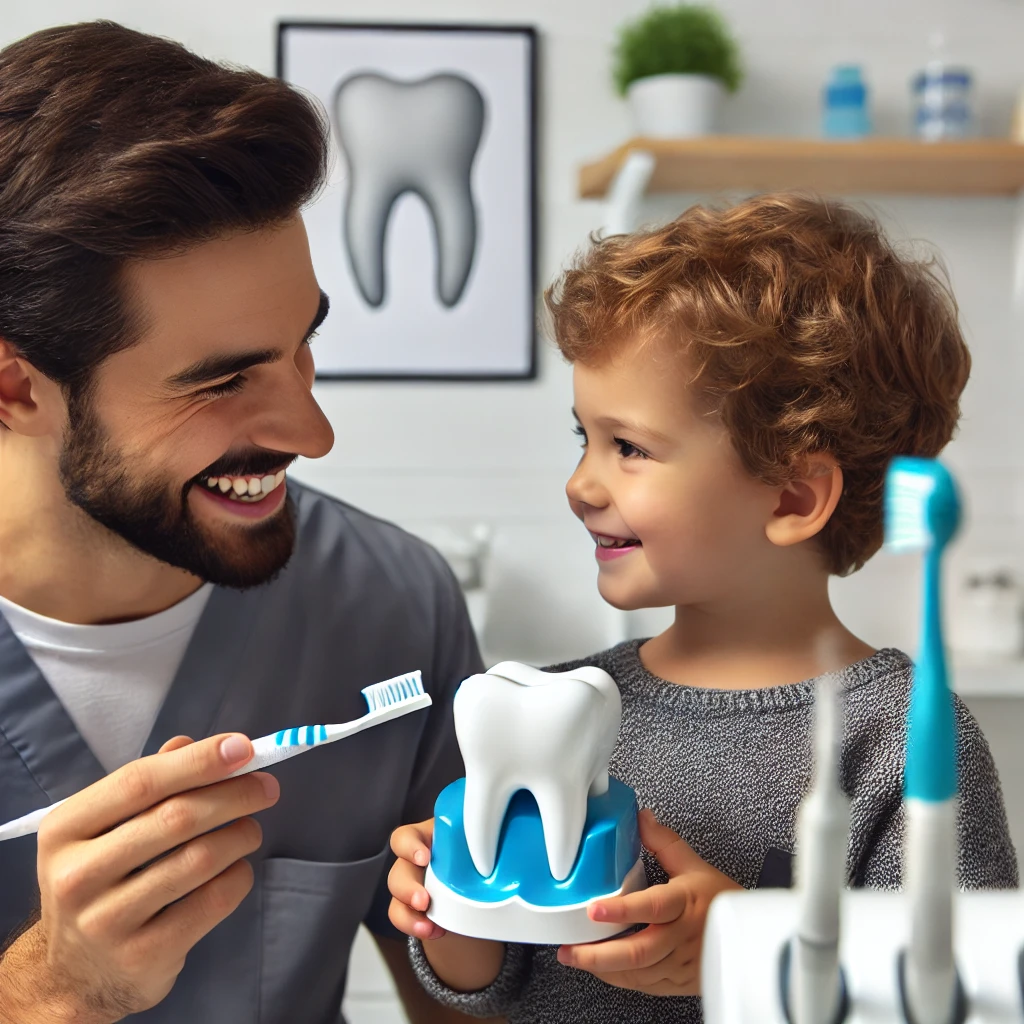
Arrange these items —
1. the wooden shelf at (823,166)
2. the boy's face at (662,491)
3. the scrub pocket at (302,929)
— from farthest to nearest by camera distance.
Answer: the wooden shelf at (823,166)
the scrub pocket at (302,929)
the boy's face at (662,491)

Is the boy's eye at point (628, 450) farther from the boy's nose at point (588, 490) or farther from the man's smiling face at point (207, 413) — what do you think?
the man's smiling face at point (207, 413)

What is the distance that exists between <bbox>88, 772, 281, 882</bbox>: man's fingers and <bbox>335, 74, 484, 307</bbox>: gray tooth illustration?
4.68 feet

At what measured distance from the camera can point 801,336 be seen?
770 millimetres

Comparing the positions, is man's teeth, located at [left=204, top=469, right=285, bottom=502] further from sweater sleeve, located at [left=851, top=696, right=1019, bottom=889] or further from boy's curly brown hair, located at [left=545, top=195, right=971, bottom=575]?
sweater sleeve, located at [left=851, top=696, right=1019, bottom=889]

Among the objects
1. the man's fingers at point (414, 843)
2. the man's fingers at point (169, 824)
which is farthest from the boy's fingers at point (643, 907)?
the man's fingers at point (169, 824)

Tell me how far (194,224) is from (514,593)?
1.24m

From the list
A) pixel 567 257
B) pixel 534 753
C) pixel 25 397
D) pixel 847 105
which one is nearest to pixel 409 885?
pixel 534 753

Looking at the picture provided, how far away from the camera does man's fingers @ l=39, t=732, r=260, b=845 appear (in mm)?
608

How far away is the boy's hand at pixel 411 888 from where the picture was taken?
597 millimetres

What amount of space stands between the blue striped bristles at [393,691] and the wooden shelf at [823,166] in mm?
1222

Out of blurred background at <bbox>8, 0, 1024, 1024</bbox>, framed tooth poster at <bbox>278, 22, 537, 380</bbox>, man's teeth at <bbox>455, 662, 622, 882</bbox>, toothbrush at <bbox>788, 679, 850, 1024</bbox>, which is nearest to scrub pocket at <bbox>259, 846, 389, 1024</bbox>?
man's teeth at <bbox>455, 662, 622, 882</bbox>

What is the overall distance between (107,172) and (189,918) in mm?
482

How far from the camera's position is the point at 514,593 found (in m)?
1.98

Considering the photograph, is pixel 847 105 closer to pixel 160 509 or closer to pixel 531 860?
pixel 160 509
